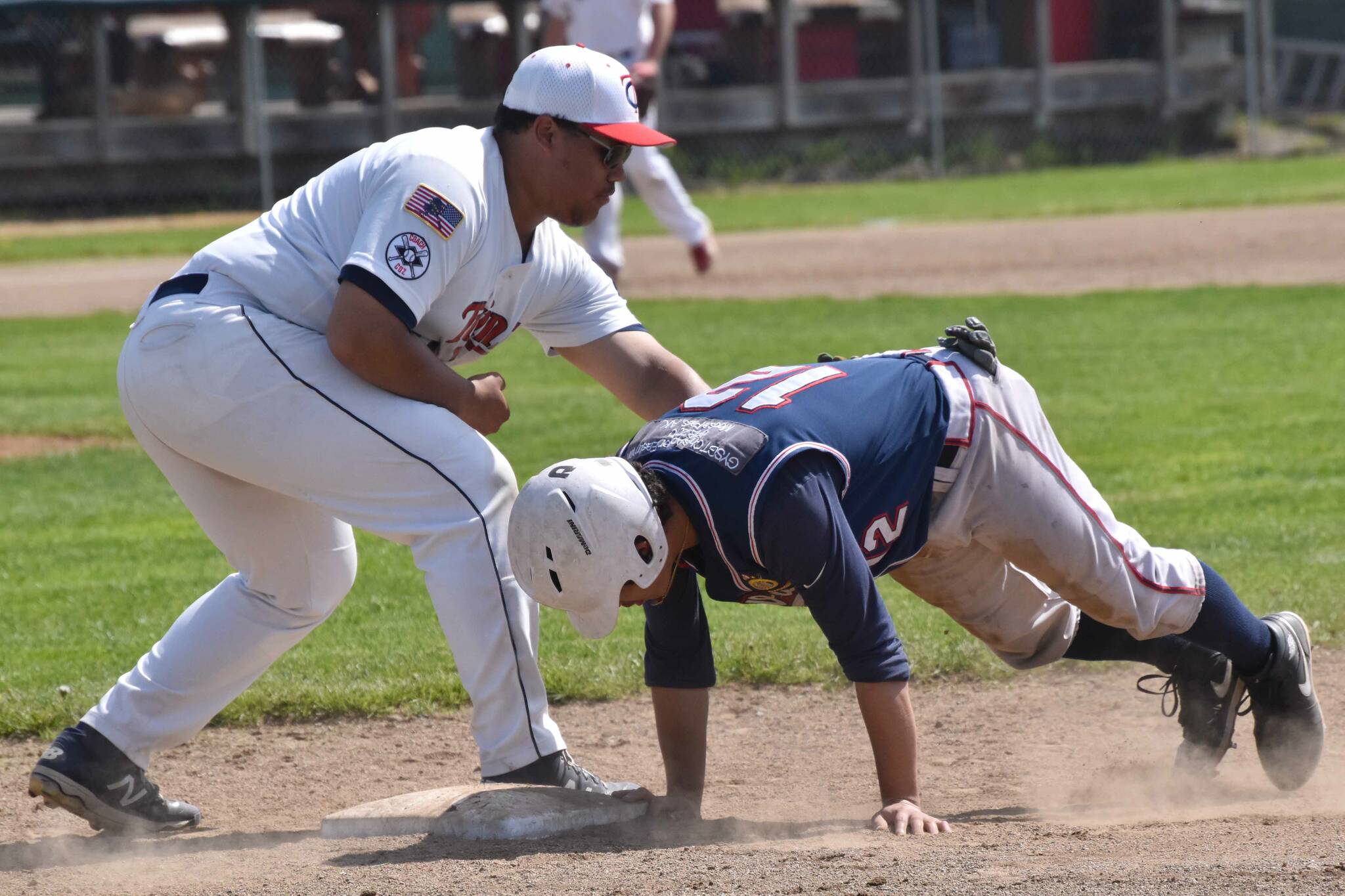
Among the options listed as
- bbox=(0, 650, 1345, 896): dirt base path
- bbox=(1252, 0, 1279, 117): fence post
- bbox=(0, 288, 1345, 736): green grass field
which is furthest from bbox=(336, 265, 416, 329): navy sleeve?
bbox=(1252, 0, 1279, 117): fence post

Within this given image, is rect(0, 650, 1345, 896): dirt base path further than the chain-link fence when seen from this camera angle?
No

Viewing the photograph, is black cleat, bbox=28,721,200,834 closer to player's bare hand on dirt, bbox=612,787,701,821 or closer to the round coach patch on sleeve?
player's bare hand on dirt, bbox=612,787,701,821

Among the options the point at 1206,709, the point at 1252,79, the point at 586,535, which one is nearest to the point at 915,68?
the point at 1252,79

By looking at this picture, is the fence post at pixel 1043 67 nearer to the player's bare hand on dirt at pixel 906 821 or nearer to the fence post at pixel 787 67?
the fence post at pixel 787 67

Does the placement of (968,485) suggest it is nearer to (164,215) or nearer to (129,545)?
(129,545)

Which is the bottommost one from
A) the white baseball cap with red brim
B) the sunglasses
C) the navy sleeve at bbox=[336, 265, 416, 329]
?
the navy sleeve at bbox=[336, 265, 416, 329]

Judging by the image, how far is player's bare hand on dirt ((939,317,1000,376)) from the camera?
3879 millimetres

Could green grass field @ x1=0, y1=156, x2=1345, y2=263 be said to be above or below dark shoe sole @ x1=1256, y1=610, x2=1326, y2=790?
above

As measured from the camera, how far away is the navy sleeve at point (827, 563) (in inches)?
133

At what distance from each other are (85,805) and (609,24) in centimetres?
894

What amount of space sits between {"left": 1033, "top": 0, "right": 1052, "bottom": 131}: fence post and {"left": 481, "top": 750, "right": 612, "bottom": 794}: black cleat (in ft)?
67.5

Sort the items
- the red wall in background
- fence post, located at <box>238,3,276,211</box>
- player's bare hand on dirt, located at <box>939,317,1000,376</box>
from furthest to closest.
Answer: the red wall in background < fence post, located at <box>238,3,276,211</box> < player's bare hand on dirt, located at <box>939,317,1000,376</box>

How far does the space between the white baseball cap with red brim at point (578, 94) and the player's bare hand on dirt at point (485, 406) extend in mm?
590

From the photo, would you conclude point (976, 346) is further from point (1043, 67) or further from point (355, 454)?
point (1043, 67)
